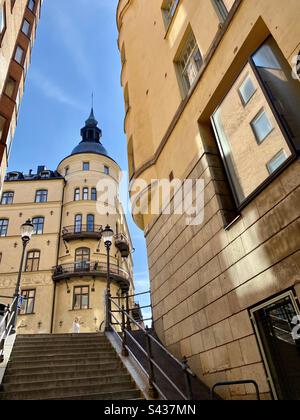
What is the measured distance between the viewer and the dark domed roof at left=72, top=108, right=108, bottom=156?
33812 mm

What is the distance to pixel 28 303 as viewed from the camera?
78.9ft

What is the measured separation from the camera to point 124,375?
6.33m

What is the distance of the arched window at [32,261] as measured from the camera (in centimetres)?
2602

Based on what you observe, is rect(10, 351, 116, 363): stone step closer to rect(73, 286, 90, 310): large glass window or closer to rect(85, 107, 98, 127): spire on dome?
rect(73, 286, 90, 310): large glass window

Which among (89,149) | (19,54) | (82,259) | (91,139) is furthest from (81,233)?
(91,139)

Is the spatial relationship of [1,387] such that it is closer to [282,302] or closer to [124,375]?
[124,375]

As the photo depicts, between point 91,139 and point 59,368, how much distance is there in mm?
35284

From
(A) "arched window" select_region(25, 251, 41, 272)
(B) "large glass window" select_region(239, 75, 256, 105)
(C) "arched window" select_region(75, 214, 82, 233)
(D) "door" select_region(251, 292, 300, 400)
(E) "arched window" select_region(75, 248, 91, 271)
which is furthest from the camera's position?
(C) "arched window" select_region(75, 214, 82, 233)

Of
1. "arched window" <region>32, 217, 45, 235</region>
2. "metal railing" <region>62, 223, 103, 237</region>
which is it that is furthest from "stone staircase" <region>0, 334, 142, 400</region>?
"arched window" <region>32, 217, 45, 235</region>

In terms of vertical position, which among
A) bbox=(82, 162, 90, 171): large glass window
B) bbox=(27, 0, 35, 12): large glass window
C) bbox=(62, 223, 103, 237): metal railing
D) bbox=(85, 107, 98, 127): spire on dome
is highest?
bbox=(85, 107, 98, 127): spire on dome

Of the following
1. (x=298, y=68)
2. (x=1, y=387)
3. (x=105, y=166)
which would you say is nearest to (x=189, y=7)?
(x=298, y=68)

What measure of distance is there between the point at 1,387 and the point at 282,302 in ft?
17.6

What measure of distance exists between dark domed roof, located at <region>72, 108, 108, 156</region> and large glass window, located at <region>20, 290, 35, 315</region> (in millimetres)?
15828

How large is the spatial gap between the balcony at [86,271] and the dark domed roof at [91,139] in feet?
44.5
